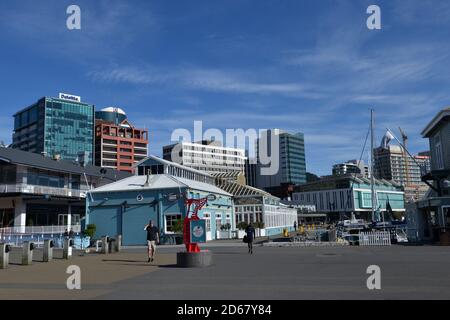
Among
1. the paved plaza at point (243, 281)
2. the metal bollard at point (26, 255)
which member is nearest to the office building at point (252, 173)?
the metal bollard at point (26, 255)

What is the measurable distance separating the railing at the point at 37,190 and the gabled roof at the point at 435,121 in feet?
116

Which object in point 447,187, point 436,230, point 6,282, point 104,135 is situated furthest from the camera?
point 104,135

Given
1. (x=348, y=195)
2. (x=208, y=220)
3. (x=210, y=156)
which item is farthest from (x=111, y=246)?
(x=210, y=156)

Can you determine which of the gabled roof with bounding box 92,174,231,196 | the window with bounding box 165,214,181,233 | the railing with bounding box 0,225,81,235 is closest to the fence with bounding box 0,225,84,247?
the railing with bounding box 0,225,81,235

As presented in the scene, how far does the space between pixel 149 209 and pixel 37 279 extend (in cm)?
2219

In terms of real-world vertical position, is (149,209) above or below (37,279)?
above

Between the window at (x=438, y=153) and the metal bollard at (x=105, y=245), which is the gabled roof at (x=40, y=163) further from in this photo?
the window at (x=438, y=153)

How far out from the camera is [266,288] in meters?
10.9

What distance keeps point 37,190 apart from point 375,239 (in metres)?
32.5

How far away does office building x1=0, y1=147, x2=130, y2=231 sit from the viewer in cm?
4294
